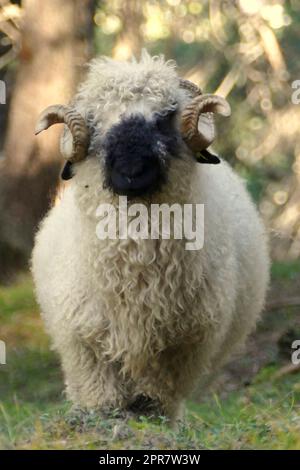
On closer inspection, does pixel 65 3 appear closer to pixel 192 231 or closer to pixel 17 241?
pixel 17 241

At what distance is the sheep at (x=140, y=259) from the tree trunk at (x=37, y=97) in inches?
189

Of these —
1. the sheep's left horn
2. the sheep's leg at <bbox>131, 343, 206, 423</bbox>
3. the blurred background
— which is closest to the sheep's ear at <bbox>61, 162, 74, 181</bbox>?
the sheep's left horn

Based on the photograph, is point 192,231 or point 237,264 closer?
point 192,231

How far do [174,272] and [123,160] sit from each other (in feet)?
2.67

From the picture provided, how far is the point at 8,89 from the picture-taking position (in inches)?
582

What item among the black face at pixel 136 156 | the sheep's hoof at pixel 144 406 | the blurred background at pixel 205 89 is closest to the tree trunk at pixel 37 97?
the blurred background at pixel 205 89

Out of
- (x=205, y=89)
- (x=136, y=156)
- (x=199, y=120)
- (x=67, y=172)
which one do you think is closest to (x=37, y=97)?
(x=205, y=89)

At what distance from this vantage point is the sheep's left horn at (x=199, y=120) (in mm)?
6066

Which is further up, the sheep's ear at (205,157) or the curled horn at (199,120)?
the curled horn at (199,120)

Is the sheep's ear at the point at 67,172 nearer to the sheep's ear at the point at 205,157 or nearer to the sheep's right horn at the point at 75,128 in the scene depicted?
the sheep's right horn at the point at 75,128

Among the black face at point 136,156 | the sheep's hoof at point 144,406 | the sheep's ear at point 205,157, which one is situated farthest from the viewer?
the sheep's hoof at point 144,406

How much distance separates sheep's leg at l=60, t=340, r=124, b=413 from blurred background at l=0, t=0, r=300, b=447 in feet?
8.16

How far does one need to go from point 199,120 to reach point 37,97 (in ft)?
18.1
